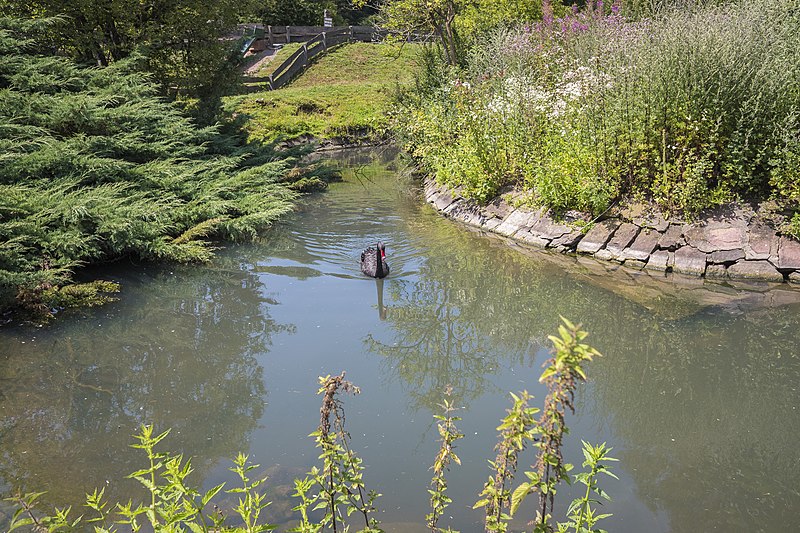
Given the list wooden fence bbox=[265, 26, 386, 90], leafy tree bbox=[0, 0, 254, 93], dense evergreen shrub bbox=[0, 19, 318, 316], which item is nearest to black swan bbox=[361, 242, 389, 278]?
dense evergreen shrub bbox=[0, 19, 318, 316]

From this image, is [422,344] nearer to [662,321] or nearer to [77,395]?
[662,321]

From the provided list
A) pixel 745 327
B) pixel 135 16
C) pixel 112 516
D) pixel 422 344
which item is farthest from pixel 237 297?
pixel 135 16

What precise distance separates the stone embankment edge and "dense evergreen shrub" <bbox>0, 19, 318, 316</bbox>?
14.8ft

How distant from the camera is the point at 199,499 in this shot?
14.5 ft

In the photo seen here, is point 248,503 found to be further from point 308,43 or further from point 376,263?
point 308,43

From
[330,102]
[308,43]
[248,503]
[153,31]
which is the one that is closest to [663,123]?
[248,503]

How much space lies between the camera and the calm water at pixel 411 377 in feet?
14.7

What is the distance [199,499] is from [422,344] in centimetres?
307

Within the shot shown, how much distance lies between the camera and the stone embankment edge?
319 inches

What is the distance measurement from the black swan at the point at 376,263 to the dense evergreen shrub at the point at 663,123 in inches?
116

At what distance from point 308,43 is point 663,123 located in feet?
92.2

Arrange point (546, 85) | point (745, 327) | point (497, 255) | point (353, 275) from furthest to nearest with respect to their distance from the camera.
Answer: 1. point (546, 85)
2. point (497, 255)
3. point (353, 275)
4. point (745, 327)

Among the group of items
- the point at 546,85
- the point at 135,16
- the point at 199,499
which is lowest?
the point at 199,499

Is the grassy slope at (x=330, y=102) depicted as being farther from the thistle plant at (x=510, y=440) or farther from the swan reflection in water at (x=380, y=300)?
the thistle plant at (x=510, y=440)
